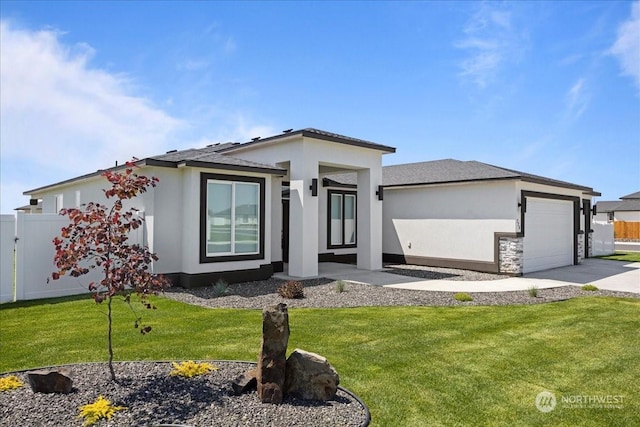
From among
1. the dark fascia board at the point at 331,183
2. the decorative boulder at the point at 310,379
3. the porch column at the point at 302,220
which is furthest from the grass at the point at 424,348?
the dark fascia board at the point at 331,183

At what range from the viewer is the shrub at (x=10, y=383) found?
13.4 feet

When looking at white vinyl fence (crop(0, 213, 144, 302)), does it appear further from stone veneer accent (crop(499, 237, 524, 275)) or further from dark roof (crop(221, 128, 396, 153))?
stone veneer accent (crop(499, 237, 524, 275))

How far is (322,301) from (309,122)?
804 cm

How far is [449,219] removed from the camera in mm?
16297

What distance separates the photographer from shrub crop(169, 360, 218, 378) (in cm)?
440

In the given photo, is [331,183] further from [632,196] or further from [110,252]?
[632,196]

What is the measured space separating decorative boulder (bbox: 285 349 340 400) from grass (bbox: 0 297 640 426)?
49 centimetres

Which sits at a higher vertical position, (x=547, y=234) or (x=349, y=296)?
(x=547, y=234)

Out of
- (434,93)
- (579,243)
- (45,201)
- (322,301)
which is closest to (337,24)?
(434,93)

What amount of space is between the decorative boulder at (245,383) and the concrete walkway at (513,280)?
800 cm

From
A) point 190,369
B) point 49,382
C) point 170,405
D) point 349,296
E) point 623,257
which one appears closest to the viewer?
point 170,405

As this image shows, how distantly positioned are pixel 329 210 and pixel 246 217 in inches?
243

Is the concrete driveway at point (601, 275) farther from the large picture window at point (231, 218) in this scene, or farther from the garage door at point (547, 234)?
the large picture window at point (231, 218)

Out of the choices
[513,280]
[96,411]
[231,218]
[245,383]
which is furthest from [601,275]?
[96,411]
